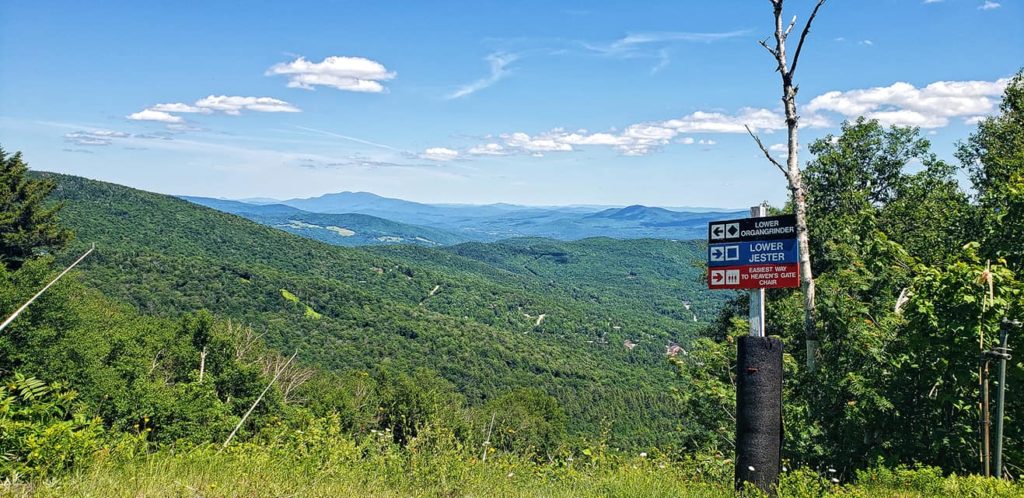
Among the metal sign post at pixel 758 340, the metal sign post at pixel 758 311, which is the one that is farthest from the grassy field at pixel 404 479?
the metal sign post at pixel 758 311

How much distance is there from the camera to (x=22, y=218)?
28.5 metres

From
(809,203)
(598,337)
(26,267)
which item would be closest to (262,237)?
(598,337)

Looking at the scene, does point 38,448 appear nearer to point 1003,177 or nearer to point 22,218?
point 1003,177

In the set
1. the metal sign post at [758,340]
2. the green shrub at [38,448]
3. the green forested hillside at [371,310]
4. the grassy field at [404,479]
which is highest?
the metal sign post at [758,340]

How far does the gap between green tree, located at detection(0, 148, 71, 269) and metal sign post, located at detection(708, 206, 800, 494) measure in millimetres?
32139

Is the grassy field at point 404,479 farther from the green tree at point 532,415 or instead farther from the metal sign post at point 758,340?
the green tree at point 532,415

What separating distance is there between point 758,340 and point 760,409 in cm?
45

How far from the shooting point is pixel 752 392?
3850 mm

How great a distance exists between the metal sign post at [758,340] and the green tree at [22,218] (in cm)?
3214

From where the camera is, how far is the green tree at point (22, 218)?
1069 inches

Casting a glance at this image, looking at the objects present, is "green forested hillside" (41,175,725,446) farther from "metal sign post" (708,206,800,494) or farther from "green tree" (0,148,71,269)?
"metal sign post" (708,206,800,494)

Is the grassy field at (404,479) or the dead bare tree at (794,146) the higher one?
the dead bare tree at (794,146)

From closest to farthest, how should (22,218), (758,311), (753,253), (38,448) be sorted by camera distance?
(38,448) < (753,253) < (758,311) < (22,218)

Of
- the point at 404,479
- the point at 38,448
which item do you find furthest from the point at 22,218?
the point at 404,479
